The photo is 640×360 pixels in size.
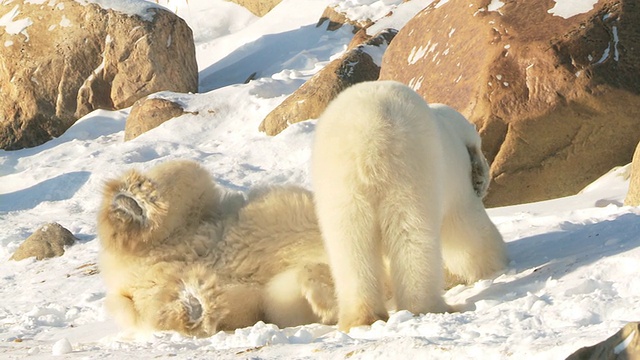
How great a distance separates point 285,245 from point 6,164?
33.6 feet

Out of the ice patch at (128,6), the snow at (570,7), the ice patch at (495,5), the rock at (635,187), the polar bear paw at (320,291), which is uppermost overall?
the ice patch at (128,6)

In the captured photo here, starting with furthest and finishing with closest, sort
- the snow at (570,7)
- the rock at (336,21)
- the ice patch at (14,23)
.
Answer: the rock at (336,21)
the ice patch at (14,23)
the snow at (570,7)

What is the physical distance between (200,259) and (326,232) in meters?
0.81

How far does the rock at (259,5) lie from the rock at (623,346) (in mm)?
19604

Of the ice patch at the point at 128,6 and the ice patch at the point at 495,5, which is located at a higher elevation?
the ice patch at the point at 128,6

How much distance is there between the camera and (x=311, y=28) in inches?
734

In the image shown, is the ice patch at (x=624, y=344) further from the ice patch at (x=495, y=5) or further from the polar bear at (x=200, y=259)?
the ice patch at (x=495, y=5)

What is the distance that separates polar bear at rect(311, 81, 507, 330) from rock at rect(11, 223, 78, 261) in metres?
5.14

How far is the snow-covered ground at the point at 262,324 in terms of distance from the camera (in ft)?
12.7

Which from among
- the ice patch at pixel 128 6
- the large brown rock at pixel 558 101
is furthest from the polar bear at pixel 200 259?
the ice patch at pixel 128 6

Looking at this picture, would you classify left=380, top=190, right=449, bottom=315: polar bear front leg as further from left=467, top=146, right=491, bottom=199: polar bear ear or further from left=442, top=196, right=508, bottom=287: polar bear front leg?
left=467, top=146, right=491, bottom=199: polar bear ear

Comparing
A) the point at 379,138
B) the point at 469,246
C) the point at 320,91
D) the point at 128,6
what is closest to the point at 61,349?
the point at 379,138

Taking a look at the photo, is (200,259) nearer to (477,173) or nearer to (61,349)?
Result: (61,349)

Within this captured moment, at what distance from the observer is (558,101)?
8586 millimetres
